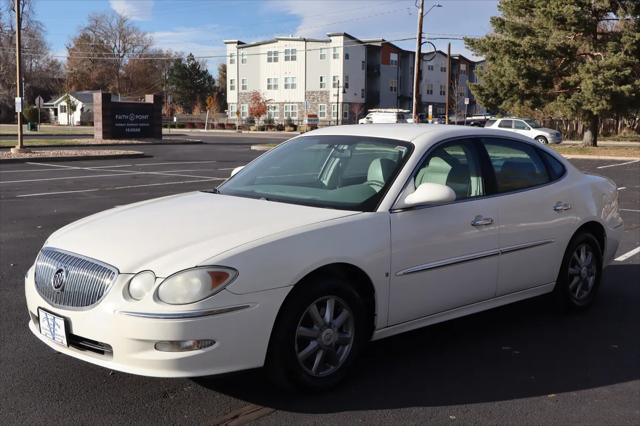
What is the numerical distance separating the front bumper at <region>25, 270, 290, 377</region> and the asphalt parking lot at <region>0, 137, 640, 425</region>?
33cm

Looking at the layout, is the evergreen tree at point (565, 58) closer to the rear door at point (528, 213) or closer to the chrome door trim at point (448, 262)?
the rear door at point (528, 213)

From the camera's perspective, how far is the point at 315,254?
3.69 metres

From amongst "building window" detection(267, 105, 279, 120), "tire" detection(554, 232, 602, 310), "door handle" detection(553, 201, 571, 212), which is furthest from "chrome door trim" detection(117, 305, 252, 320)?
"building window" detection(267, 105, 279, 120)

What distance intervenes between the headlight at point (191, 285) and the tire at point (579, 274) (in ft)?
10.6

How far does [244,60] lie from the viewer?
260 ft

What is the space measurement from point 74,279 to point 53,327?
12.6 inches

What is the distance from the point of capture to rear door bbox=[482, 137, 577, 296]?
16.0ft

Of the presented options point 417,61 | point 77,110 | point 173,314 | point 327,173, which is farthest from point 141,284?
point 77,110

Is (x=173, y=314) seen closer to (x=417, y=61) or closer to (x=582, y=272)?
(x=582, y=272)

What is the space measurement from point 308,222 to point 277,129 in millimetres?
65252

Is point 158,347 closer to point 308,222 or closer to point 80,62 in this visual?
point 308,222

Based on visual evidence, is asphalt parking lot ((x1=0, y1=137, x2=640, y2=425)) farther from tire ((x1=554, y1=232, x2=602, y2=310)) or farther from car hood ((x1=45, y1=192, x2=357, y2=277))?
car hood ((x1=45, y1=192, x2=357, y2=277))

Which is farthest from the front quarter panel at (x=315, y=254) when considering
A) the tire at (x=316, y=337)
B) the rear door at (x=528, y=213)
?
the rear door at (x=528, y=213)

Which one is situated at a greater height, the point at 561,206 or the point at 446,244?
the point at 561,206
